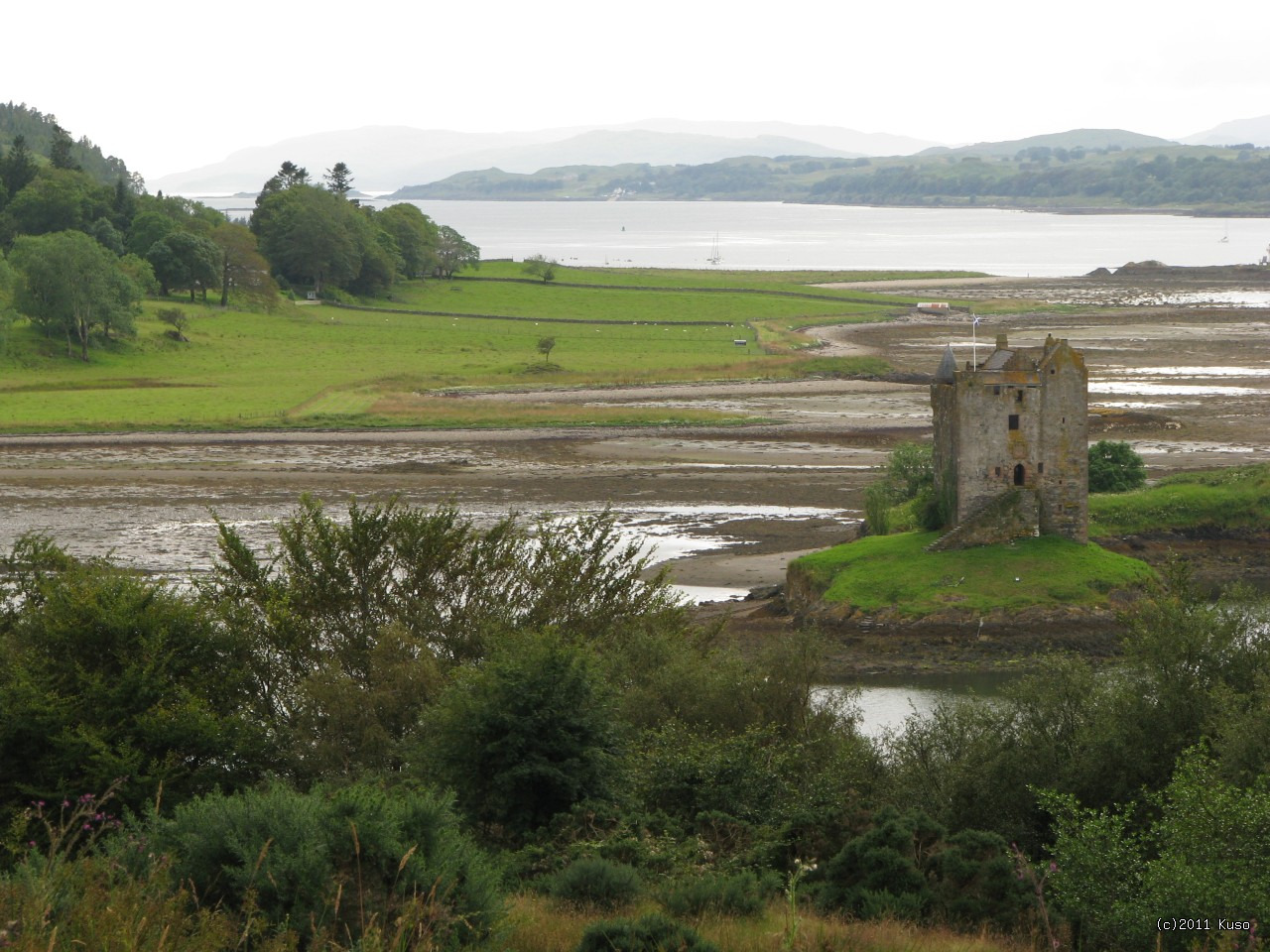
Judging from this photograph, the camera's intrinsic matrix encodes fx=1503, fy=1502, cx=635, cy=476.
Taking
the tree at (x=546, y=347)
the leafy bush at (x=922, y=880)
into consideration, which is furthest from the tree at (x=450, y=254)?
the leafy bush at (x=922, y=880)

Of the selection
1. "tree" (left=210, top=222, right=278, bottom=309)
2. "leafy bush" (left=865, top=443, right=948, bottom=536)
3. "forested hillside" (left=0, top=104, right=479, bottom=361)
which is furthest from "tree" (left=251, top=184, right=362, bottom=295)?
"leafy bush" (left=865, top=443, right=948, bottom=536)

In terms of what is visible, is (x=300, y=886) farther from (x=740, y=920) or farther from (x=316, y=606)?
(x=316, y=606)

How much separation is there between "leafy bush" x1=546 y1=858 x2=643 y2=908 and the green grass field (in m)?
62.2

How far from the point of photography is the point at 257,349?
10438cm

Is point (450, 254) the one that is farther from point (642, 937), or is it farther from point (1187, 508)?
point (642, 937)

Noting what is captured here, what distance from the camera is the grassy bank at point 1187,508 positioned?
165 ft

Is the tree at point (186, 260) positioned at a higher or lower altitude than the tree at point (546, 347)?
higher

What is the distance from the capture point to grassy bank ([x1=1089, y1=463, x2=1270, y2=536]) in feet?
165

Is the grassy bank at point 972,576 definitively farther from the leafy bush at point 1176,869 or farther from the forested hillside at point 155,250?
the forested hillside at point 155,250

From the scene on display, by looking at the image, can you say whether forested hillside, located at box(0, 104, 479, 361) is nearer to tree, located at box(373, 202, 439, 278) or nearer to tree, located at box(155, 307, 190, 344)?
tree, located at box(373, 202, 439, 278)

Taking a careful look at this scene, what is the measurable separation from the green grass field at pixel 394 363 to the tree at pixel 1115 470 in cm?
2633

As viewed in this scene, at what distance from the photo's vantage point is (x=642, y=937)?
44.3 feet

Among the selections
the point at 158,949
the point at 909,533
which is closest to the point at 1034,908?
the point at 158,949

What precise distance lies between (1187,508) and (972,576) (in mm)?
12118
